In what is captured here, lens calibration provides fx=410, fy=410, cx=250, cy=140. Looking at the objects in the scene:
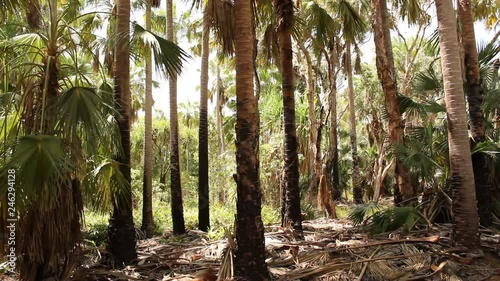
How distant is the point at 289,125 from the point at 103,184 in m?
4.26

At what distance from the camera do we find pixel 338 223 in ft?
36.7

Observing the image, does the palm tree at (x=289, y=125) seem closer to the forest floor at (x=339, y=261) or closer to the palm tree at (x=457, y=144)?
the forest floor at (x=339, y=261)

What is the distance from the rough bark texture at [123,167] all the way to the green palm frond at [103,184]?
14.9 inches

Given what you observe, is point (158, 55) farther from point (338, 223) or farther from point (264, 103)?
point (264, 103)

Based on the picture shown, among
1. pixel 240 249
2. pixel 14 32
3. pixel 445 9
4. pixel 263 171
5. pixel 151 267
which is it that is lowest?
pixel 151 267

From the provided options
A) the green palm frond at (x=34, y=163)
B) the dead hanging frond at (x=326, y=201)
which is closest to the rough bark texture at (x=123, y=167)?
the green palm frond at (x=34, y=163)

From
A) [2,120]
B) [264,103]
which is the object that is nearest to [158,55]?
[2,120]

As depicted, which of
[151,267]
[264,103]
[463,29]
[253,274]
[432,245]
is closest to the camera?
[253,274]

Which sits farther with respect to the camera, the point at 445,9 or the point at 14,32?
the point at 14,32

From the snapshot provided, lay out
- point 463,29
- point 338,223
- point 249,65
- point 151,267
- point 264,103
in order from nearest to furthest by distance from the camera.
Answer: point 249,65
point 151,267
point 463,29
point 338,223
point 264,103

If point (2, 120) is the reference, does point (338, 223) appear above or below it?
below

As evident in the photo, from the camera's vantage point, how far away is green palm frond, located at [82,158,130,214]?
644cm

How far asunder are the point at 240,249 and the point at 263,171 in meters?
13.1

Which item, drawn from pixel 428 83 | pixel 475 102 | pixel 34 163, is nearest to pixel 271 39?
pixel 428 83
